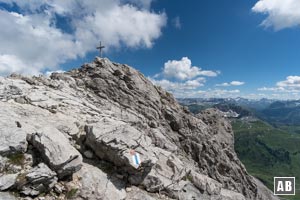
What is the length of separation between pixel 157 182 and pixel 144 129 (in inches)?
561

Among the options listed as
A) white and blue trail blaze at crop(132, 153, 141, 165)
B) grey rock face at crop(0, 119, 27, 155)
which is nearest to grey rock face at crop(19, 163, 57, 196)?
grey rock face at crop(0, 119, 27, 155)

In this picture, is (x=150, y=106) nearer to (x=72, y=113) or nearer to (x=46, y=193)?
(x=72, y=113)

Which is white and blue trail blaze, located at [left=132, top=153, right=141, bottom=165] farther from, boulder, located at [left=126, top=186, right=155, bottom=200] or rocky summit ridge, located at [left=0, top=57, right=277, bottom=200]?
boulder, located at [left=126, top=186, right=155, bottom=200]

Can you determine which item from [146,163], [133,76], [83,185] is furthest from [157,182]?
[133,76]

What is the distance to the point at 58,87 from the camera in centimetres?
3981

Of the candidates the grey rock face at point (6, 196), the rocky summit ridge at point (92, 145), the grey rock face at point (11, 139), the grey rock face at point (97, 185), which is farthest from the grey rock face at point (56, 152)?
the grey rock face at point (6, 196)

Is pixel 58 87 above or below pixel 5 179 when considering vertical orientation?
above

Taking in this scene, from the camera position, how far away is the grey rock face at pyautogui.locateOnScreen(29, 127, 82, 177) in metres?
20.6

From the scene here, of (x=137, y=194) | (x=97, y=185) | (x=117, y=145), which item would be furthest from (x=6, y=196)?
(x=137, y=194)

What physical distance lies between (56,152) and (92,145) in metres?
4.23

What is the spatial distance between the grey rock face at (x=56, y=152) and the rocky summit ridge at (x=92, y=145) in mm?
67

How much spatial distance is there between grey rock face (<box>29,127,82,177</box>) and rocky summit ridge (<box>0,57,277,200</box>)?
67 mm

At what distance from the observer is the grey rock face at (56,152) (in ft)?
67.6

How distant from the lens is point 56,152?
21109 mm
